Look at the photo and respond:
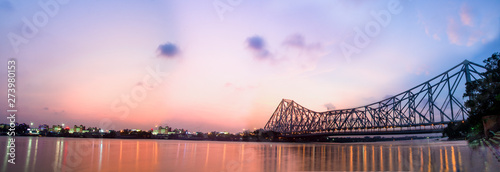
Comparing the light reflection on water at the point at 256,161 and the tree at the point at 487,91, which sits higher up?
the tree at the point at 487,91

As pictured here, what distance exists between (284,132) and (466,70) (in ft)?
324

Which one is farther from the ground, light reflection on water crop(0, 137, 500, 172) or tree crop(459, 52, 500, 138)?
tree crop(459, 52, 500, 138)

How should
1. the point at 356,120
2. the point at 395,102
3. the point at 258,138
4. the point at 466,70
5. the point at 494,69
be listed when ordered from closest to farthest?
the point at 494,69 < the point at 466,70 < the point at 395,102 < the point at 356,120 < the point at 258,138

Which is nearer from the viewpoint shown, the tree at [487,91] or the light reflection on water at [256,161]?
the light reflection on water at [256,161]

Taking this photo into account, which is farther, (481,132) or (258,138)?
(258,138)

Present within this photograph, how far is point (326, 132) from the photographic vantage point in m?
119

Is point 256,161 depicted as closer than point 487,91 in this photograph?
Yes

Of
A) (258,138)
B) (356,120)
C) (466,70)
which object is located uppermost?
(466,70)

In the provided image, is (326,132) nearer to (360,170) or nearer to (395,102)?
(395,102)

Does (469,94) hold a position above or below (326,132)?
above

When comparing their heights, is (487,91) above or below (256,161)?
above

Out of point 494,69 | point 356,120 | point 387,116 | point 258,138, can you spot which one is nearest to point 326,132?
point 356,120

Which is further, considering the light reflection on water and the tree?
the tree

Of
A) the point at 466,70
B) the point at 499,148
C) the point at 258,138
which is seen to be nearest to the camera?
the point at 499,148
